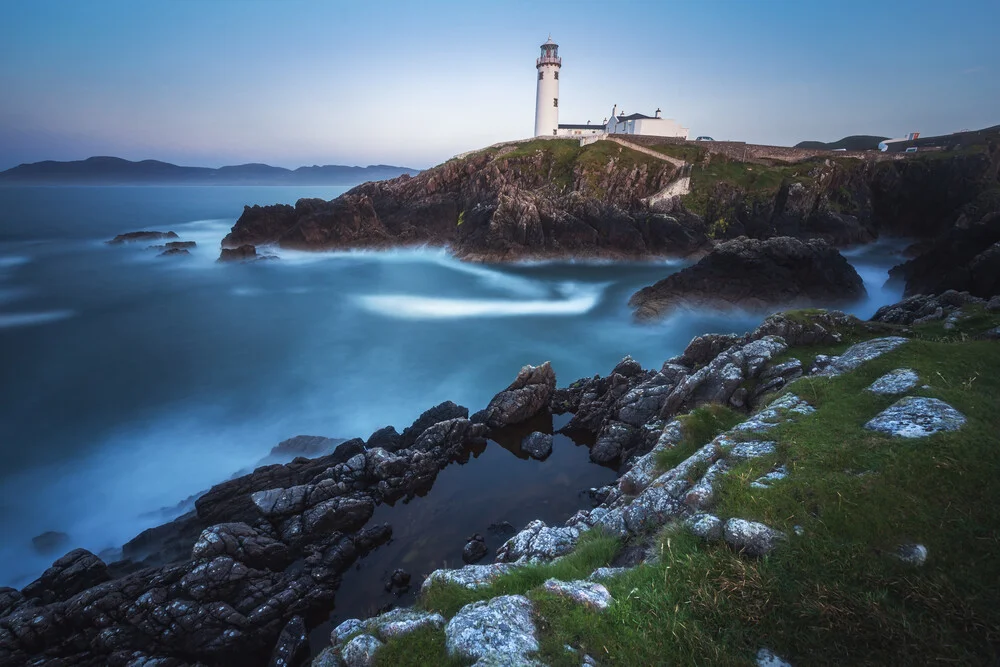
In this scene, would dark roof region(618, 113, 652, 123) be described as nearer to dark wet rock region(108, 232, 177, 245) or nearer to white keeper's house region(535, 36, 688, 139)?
white keeper's house region(535, 36, 688, 139)

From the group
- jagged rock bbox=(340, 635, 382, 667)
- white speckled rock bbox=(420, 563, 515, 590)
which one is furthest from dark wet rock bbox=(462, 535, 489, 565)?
jagged rock bbox=(340, 635, 382, 667)

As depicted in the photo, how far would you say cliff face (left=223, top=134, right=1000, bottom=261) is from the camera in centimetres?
5434

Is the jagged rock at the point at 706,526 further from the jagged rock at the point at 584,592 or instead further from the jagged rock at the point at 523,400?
the jagged rock at the point at 523,400

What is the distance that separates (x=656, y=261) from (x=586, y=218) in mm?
10449

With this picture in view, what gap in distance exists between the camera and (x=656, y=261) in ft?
172

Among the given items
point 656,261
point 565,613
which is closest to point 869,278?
point 656,261

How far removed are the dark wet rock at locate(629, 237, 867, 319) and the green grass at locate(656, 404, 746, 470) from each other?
2178 centimetres

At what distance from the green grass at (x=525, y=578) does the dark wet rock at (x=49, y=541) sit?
54.6 feet

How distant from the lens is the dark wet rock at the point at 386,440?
18.9 m

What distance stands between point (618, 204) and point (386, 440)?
5010cm

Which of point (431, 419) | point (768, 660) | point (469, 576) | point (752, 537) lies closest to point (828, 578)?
point (752, 537)

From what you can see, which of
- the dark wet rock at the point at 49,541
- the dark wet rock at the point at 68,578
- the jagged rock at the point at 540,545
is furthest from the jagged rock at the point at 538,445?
the dark wet rock at the point at 49,541

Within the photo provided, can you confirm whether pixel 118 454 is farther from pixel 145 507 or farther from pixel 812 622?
pixel 812 622

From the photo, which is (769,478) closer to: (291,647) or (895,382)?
(895,382)
